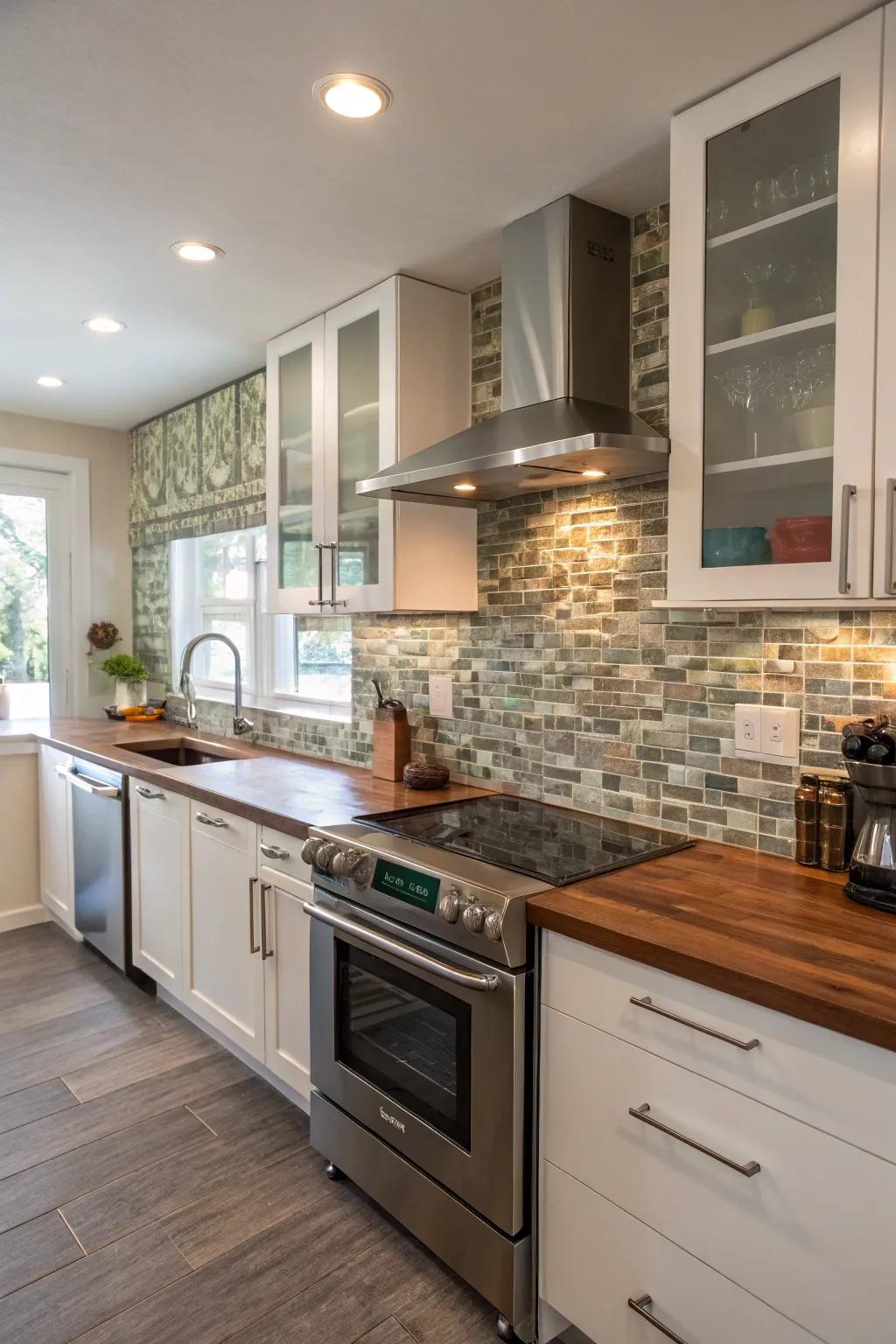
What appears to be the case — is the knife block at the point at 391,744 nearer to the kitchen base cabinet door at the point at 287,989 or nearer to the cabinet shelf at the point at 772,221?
the kitchen base cabinet door at the point at 287,989

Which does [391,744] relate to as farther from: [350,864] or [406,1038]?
[406,1038]

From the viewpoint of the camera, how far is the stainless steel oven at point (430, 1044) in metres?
1.58

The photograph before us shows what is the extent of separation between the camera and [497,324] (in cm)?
254

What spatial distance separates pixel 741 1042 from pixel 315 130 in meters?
1.90

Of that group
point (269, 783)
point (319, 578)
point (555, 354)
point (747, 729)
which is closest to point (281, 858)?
point (269, 783)

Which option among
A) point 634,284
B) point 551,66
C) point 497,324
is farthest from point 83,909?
point 551,66

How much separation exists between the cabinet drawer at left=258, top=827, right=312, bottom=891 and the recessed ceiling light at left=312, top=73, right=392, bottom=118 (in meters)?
1.64

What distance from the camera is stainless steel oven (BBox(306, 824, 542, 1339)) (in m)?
1.58

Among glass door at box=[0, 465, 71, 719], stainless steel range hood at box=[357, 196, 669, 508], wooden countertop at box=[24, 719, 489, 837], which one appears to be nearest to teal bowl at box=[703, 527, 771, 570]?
stainless steel range hood at box=[357, 196, 669, 508]

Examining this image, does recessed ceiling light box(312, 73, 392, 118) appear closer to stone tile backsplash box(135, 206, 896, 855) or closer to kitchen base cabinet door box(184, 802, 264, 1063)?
stone tile backsplash box(135, 206, 896, 855)

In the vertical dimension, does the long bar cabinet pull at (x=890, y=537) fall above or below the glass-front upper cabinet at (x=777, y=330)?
below

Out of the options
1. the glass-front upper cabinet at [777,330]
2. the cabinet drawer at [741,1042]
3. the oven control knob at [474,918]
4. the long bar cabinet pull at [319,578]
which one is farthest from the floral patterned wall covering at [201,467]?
the cabinet drawer at [741,1042]

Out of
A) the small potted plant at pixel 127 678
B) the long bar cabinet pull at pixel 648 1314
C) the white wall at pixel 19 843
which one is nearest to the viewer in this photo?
the long bar cabinet pull at pixel 648 1314

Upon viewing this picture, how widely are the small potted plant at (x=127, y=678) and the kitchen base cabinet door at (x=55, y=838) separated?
0.60 m
